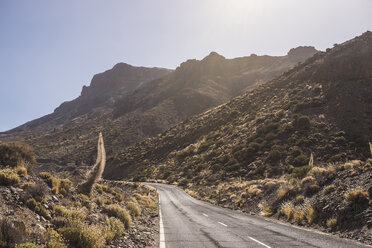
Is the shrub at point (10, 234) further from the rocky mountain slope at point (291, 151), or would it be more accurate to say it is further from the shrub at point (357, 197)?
the shrub at point (357, 197)

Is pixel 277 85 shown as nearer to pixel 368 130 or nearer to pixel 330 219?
pixel 368 130

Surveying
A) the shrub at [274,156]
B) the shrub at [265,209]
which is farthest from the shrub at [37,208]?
the shrub at [274,156]

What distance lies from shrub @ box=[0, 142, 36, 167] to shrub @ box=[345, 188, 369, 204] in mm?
15020

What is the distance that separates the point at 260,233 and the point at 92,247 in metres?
7.40

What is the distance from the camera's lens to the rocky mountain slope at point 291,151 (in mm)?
14000

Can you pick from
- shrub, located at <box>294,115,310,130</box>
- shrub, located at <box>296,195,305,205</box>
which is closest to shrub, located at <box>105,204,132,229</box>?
shrub, located at <box>296,195,305,205</box>

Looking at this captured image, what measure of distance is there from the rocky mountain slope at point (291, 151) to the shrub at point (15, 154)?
14239 mm

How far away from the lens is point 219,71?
470 ft

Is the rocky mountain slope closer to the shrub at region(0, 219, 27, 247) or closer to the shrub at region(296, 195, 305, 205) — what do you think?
the shrub at region(296, 195, 305, 205)

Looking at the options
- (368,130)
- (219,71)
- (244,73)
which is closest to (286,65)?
(244,73)

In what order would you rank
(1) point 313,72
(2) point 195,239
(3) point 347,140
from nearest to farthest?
(2) point 195,239 < (3) point 347,140 < (1) point 313,72

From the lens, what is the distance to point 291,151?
3462cm

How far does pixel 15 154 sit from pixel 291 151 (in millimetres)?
32750

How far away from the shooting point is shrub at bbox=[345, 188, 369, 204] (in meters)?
11.8
